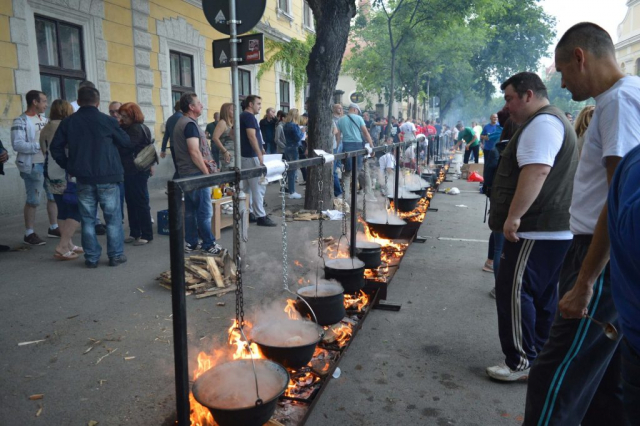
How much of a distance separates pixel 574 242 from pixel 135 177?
5670 mm

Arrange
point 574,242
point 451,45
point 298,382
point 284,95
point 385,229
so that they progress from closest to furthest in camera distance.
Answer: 1. point 574,242
2. point 298,382
3. point 385,229
4. point 284,95
5. point 451,45

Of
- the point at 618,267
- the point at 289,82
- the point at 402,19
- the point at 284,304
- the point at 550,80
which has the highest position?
the point at 550,80

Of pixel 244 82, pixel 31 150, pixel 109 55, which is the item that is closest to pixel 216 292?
pixel 31 150

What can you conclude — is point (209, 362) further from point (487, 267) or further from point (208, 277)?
point (487, 267)

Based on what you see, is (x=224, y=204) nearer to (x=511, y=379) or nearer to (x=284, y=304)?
(x=284, y=304)

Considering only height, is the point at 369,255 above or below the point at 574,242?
below

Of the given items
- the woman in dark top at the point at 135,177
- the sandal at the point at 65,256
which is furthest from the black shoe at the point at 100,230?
the sandal at the point at 65,256

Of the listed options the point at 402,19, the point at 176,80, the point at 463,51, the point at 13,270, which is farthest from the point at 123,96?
the point at 463,51

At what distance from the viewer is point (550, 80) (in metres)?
76.6

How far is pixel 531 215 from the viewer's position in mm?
3021

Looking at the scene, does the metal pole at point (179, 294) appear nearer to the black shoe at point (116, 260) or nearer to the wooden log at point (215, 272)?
the wooden log at point (215, 272)

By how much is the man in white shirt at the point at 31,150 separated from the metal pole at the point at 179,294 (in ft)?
16.8

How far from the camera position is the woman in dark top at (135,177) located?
20.7 feet

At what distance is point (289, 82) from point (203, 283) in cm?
1547
